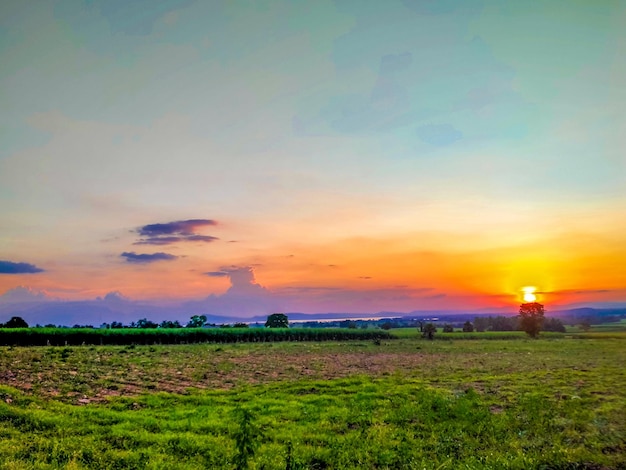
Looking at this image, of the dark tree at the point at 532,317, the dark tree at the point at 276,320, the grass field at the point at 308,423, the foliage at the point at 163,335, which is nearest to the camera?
the grass field at the point at 308,423

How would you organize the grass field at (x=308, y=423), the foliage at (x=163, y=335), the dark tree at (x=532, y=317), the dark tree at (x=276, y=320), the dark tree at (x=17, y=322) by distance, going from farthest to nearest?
the dark tree at (x=276, y=320), the dark tree at (x=532, y=317), the dark tree at (x=17, y=322), the foliage at (x=163, y=335), the grass field at (x=308, y=423)

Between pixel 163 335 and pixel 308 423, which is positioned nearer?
pixel 308 423

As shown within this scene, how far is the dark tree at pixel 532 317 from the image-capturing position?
9744 cm

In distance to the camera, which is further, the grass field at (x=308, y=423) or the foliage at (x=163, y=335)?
the foliage at (x=163, y=335)

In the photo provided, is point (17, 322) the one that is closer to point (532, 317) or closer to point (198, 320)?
point (198, 320)

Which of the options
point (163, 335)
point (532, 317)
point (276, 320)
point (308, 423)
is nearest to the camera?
point (308, 423)

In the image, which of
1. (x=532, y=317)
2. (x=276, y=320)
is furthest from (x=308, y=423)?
(x=276, y=320)

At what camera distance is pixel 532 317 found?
97000 millimetres

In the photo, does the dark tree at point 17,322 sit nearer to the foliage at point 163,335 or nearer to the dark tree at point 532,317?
the foliage at point 163,335

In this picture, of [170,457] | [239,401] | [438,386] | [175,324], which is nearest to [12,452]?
[170,457]

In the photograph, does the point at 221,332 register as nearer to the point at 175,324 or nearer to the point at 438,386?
the point at 175,324

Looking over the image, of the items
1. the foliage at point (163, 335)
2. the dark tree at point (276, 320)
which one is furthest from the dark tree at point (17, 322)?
the dark tree at point (276, 320)

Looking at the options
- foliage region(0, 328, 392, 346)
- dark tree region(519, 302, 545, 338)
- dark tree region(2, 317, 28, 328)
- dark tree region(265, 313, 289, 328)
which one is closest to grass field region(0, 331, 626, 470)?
foliage region(0, 328, 392, 346)

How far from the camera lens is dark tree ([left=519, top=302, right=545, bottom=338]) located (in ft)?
320
